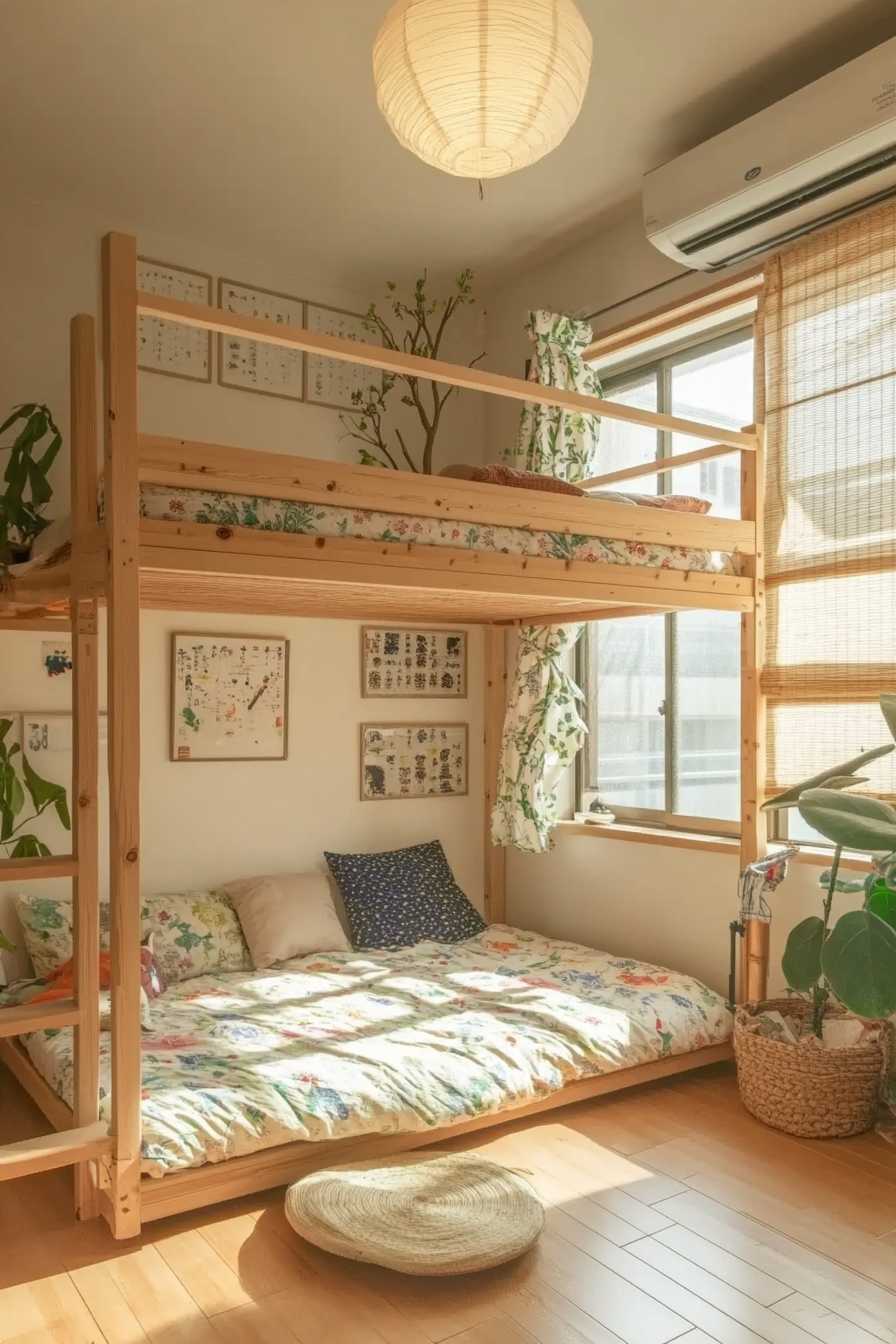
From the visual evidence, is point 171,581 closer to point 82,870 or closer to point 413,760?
point 82,870

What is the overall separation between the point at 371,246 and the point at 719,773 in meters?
2.26

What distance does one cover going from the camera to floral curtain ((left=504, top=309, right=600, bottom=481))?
3.60 metres

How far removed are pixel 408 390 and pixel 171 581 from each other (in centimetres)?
205

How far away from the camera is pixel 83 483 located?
229cm

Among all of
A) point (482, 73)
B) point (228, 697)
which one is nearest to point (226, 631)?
point (228, 697)

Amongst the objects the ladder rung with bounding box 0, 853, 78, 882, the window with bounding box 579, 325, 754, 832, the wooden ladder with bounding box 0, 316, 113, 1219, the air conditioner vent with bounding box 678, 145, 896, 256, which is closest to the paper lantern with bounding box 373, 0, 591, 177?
the wooden ladder with bounding box 0, 316, 113, 1219

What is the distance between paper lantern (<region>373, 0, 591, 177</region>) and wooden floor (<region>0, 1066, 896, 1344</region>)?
85.9 inches

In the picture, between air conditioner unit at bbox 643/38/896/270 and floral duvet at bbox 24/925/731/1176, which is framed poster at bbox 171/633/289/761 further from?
air conditioner unit at bbox 643/38/896/270

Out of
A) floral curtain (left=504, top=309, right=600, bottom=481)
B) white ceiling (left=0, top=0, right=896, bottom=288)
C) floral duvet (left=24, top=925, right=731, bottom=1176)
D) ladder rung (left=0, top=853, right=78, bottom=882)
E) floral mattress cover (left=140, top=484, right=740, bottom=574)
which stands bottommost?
floral duvet (left=24, top=925, right=731, bottom=1176)

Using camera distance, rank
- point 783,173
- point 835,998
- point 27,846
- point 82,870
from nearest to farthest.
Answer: point 82,870 → point 835,998 → point 783,173 → point 27,846

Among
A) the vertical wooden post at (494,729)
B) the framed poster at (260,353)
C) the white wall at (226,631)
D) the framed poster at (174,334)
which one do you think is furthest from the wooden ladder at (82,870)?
the vertical wooden post at (494,729)

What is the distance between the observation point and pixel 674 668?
3.58m

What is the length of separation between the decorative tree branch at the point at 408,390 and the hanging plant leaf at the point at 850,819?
6.67 feet

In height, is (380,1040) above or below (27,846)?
below
